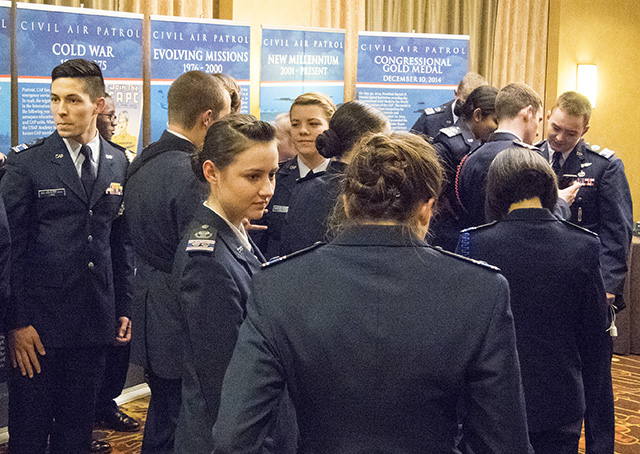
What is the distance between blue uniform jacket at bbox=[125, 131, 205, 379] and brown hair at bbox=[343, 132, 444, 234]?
0.97 meters

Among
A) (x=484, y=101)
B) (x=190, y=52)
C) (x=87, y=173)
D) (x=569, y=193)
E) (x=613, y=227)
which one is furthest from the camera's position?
(x=190, y=52)

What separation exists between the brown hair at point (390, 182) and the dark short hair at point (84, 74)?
6.75ft

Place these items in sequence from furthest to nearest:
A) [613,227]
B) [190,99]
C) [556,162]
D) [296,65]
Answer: [296,65], [556,162], [613,227], [190,99]

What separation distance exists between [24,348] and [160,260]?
1058 mm

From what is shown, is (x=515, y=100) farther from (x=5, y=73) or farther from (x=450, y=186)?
(x=5, y=73)

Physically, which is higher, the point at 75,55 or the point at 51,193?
the point at 75,55

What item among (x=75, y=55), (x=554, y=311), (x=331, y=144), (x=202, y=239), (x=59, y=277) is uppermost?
(x=75, y=55)

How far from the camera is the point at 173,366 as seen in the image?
2.25 m

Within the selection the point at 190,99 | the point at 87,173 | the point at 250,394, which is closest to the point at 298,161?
the point at 87,173

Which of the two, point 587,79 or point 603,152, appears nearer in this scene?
point 603,152

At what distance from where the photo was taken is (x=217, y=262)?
1.80 metres

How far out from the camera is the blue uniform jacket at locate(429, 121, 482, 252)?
12.9ft

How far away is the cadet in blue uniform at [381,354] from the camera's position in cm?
131

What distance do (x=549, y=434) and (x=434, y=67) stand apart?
437 cm
